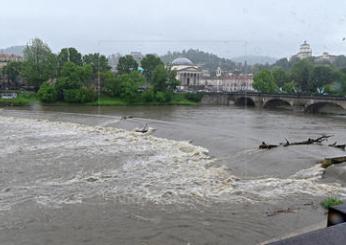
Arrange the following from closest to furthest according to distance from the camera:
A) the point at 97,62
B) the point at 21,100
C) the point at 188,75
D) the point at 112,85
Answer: the point at 21,100
the point at 112,85
the point at 97,62
the point at 188,75

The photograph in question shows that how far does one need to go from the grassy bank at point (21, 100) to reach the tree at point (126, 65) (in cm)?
2705

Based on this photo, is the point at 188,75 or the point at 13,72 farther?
the point at 188,75

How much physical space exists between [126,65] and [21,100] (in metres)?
35.0

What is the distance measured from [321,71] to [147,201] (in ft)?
308

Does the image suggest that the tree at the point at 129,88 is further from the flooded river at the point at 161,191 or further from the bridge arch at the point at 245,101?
the flooded river at the point at 161,191

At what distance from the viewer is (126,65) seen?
104 metres

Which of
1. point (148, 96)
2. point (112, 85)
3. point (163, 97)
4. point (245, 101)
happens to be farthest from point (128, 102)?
point (245, 101)

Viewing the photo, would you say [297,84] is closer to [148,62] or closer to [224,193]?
[148,62]

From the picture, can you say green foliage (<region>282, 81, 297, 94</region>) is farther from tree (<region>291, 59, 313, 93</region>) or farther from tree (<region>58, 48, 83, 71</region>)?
tree (<region>58, 48, 83, 71</region>)

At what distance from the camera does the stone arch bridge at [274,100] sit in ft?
221

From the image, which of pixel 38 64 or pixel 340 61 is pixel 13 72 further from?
pixel 340 61

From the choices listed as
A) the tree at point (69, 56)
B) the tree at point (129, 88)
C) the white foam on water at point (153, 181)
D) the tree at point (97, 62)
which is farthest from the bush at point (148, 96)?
the white foam on water at point (153, 181)

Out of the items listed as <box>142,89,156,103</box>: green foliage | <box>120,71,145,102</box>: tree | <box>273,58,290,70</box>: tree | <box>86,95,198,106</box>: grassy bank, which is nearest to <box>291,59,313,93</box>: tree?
<box>86,95,198,106</box>: grassy bank

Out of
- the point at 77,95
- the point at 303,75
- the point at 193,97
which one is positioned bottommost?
the point at 193,97
